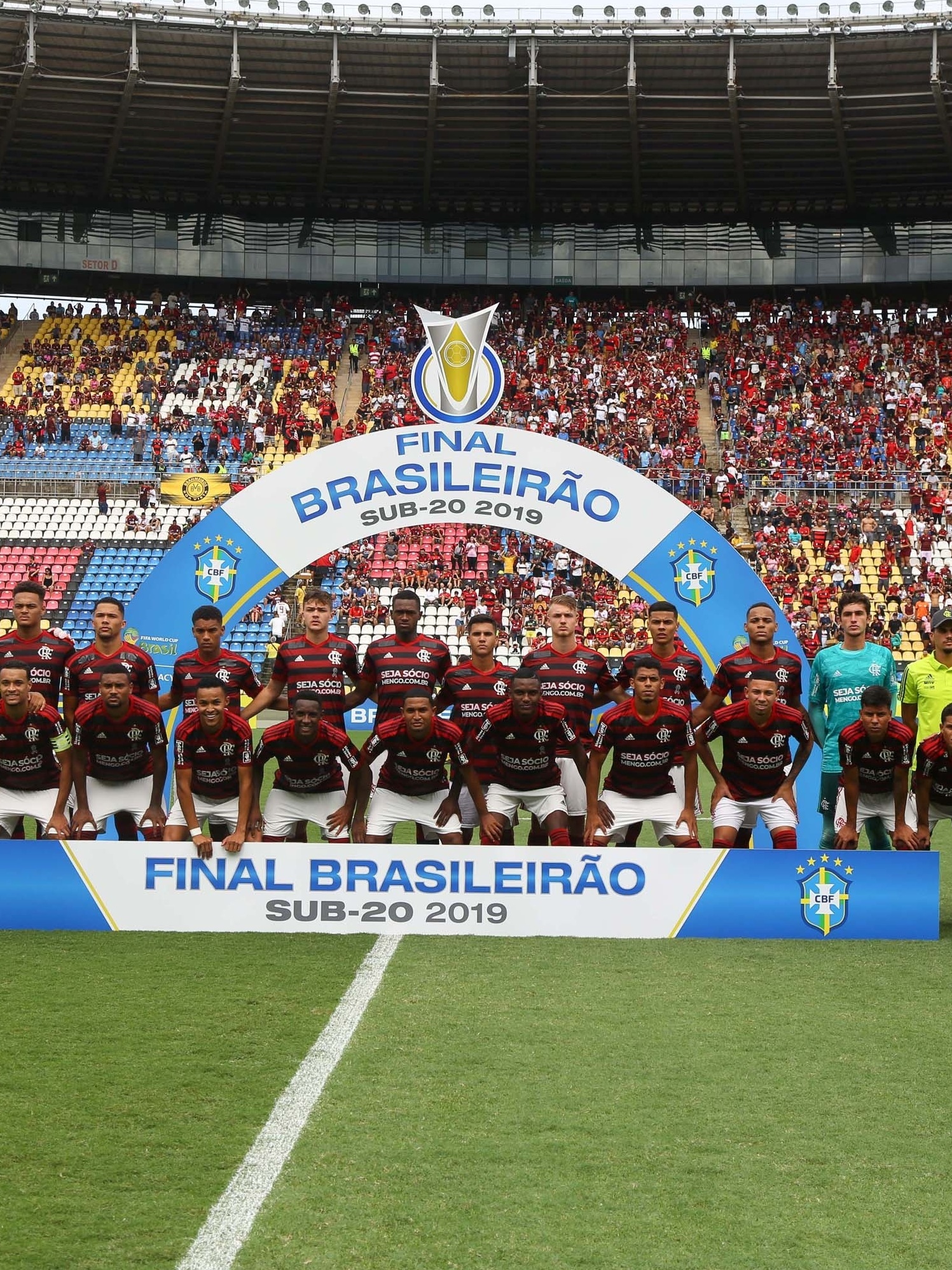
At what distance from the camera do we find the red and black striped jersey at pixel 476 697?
876 centimetres

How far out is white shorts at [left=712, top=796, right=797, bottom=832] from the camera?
858 cm

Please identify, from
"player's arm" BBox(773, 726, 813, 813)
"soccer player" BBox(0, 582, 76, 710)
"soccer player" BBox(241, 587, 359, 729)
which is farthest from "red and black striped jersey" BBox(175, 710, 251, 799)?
"player's arm" BBox(773, 726, 813, 813)

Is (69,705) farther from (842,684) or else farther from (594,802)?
(842,684)

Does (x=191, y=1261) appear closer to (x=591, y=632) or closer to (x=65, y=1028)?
(x=65, y=1028)

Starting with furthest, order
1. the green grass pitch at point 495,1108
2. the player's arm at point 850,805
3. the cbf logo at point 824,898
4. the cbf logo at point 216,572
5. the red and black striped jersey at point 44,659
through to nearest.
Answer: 1. the cbf logo at point 216,572
2. the red and black striped jersey at point 44,659
3. the player's arm at point 850,805
4. the cbf logo at point 824,898
5. the green grass pitch at point 495,1108

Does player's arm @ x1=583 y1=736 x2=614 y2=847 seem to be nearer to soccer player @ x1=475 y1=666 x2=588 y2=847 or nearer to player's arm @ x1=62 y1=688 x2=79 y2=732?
soccer player @ x1=475 y1=666 x2=588 y2=847

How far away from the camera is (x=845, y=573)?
1095 inches

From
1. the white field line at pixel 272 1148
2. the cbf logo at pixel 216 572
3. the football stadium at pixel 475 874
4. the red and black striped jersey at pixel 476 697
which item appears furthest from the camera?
the cbf logo at pixel 216 572

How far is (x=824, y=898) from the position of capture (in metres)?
8.04

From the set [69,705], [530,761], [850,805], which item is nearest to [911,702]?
[850,805]

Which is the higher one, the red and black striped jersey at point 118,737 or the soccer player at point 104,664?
the soccer player at point 104,664

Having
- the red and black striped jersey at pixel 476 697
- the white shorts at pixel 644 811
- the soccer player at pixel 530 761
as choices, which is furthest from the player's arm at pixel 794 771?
the red and black striped jersey at pixel 476 697

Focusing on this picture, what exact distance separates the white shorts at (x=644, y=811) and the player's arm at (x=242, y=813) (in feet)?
6.81

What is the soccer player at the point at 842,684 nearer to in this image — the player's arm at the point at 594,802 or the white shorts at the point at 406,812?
the player's arm at the point at 594,802
